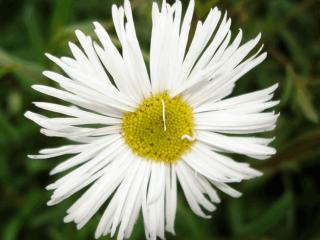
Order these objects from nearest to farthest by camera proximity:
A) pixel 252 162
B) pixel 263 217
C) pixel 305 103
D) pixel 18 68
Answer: pixel 18 68
pixel 305 103
pixel 263 217
pixel 252 162

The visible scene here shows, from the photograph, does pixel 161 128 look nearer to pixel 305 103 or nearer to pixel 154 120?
pixel 154 120

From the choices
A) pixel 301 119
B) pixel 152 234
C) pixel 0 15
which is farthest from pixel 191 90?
pixel 0 15

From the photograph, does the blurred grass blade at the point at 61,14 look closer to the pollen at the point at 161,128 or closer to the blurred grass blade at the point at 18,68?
the blurred grass blade at the point at 18,68

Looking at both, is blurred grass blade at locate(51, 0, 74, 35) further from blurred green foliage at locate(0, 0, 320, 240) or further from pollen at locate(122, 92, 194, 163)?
pollen at locate(122, 92, 194, 163)

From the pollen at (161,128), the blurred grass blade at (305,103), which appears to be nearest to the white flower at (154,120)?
the pollen at (161,128)

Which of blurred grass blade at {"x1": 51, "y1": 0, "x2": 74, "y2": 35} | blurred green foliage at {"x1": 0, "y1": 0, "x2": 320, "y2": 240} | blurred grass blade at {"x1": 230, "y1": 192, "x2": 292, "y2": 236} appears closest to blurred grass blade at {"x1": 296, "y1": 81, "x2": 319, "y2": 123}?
blurred green foliage at {"x1": 0, "y1": 0, "x2": 320, "y2": 240}

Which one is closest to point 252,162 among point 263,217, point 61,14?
point 263,217
